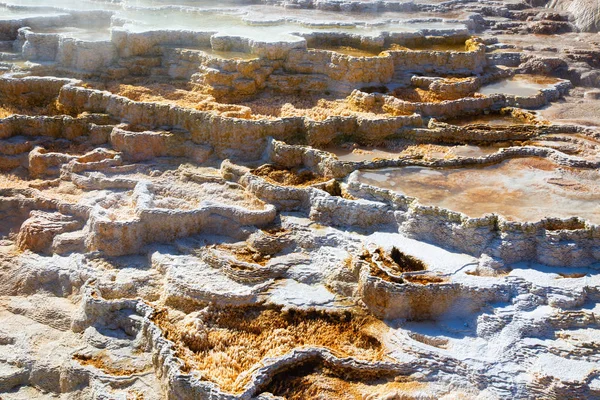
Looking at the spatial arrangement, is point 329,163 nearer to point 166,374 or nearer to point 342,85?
point 342,85

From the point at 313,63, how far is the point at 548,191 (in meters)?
7.43

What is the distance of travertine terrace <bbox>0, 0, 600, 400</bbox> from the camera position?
1081cm

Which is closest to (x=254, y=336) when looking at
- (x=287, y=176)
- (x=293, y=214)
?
(x=293, y=214)

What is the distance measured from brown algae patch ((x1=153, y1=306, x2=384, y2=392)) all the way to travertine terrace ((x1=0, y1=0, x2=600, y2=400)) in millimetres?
38

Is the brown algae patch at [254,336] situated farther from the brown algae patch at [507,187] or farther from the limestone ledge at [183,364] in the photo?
the brown algae patch at [507,187]

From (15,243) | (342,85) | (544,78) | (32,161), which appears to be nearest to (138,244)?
(15,243)

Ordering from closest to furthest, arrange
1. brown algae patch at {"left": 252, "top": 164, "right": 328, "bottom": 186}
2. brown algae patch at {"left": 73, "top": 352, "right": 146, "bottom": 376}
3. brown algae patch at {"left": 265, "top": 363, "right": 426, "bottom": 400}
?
brown algae patch at {"left": 265, "top": 363, "right": 426, "bottom": 400} < brown algae patch at {"left": 73, "top": 352, "right": 146, "bottom": 376} < brown algae patch at {"left": 252, "top": 164, "right": 328, "bottom": 186}

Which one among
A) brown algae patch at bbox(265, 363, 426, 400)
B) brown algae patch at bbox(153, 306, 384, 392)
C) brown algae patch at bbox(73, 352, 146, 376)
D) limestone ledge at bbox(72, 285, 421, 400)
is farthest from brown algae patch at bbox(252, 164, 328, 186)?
brown algae patch at bbox(73, 352, 146, 376)

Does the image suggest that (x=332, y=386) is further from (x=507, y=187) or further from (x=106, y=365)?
(x=507, y=187)

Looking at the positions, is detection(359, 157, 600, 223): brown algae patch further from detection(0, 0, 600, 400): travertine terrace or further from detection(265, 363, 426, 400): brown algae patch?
detection(265, 363, 426, 400): brown algae patch

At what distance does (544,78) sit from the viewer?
19953mm

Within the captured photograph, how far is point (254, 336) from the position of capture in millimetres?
11422

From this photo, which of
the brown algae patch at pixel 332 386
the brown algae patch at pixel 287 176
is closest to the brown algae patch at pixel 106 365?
the brown algae patch at pixel 332 386

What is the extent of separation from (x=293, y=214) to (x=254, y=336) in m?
3.22
